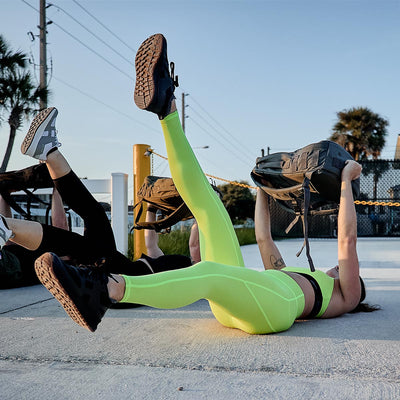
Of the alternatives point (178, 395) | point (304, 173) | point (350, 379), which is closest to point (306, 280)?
point (304, 173)

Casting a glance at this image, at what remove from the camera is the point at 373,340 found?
257 centimetres

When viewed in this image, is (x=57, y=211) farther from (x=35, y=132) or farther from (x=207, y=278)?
(x=207, y=278)

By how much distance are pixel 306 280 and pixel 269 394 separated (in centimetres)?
106

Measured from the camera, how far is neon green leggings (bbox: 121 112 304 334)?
6.83 ft

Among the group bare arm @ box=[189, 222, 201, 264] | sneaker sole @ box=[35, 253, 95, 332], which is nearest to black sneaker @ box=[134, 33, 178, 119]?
sneaker sole @ box=[35, 253, 95, 332]

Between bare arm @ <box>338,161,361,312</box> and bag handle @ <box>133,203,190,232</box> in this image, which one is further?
bag handle @ <box>133,203,190,232</box>

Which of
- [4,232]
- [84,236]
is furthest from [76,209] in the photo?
[4,232]

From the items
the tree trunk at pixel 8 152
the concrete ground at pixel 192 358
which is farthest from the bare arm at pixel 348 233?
the tree trunk at pixel 8 152

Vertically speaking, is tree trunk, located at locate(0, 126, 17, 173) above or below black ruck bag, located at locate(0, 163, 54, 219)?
above

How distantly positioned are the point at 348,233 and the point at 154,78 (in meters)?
1.45

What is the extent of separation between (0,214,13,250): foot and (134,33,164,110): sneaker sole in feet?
2.98

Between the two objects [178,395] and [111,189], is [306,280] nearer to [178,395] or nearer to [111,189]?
[178,395]

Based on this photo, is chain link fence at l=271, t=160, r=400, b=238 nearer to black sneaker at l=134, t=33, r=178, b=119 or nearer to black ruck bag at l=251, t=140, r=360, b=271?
black ruck bag at l=251, t=140, r=360, b=271

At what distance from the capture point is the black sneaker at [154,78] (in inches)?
92.7
